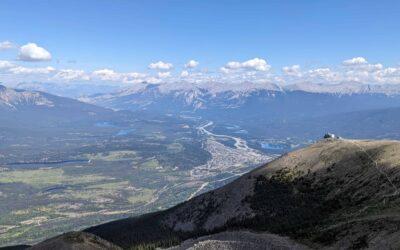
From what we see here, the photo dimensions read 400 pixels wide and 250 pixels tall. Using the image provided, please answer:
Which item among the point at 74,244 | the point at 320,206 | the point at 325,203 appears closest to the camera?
the point at 74,244

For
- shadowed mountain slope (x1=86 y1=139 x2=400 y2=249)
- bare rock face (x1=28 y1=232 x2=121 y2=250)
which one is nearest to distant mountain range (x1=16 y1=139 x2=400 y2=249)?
shadowed mountain slope (x1=86 y1=139 x2=400 y2=249)

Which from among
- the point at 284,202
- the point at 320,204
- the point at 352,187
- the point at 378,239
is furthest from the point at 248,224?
the point at 378,239

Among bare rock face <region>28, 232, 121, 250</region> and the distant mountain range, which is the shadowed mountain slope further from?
bare rock face <region>28, 232, 121, 250</region>

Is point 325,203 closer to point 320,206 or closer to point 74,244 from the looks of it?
point 320,206

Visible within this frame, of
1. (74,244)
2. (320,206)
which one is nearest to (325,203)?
(320,206)

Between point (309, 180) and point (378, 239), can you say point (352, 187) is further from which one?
point (378, 239)

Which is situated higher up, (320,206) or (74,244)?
(320,206)

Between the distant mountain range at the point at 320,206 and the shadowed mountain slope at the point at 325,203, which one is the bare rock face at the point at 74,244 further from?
the shadowed mountain slope at the point at 325,203
